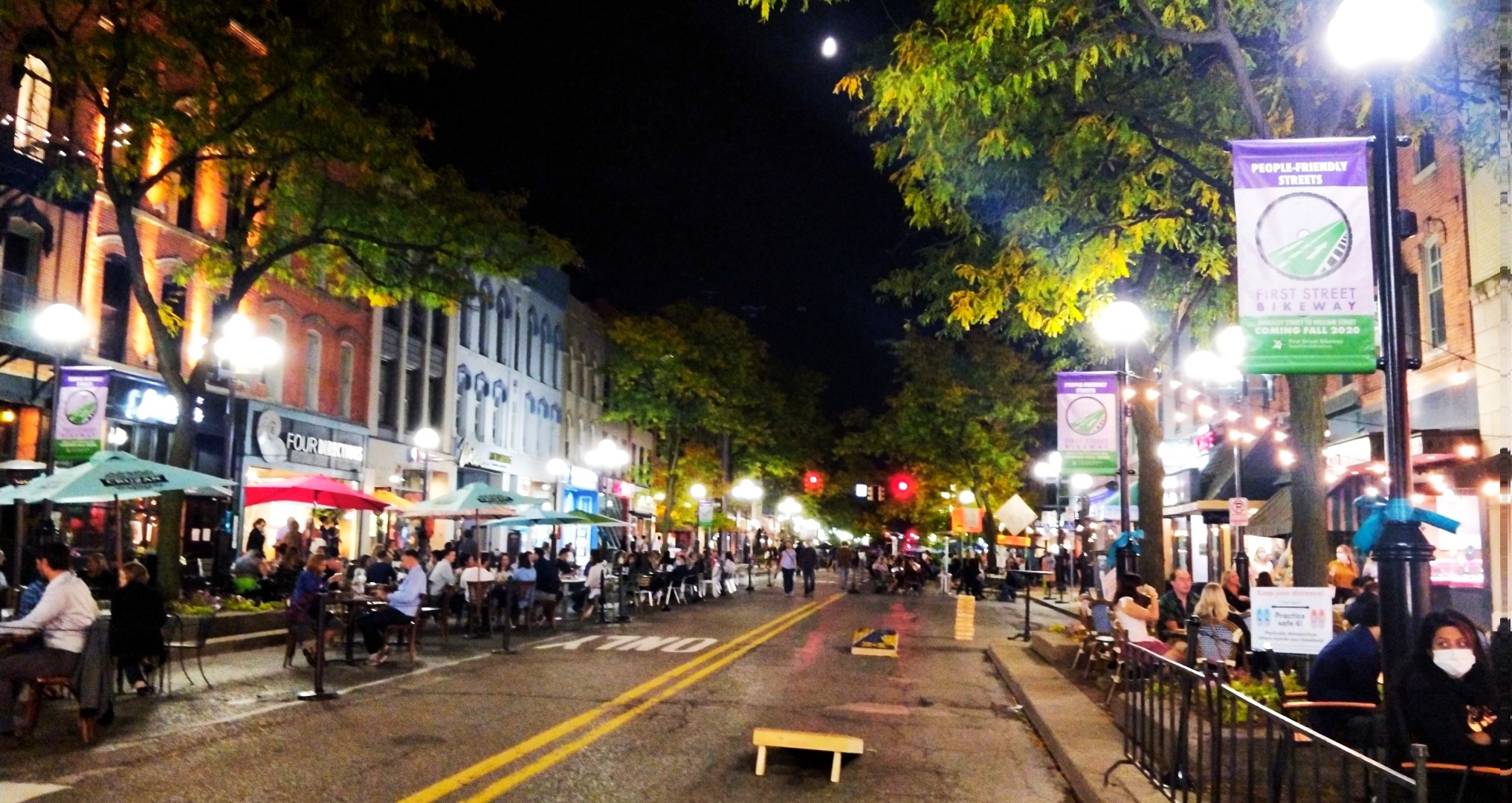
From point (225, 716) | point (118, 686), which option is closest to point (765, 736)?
point (225, 716)

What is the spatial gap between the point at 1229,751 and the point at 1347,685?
1.82m

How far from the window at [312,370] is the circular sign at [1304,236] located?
97.9 ft

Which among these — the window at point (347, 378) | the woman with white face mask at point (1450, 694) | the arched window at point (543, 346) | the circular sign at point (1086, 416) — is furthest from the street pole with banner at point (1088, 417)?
the arched window at point (543, 346)

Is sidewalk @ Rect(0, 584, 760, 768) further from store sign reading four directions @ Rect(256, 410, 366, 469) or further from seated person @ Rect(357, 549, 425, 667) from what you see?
store sign reading four directions @ Rect(256, 410, 366, 469)

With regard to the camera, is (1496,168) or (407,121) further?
(407,121)

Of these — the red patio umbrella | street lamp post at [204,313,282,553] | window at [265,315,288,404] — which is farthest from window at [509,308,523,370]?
the red patio umbrella

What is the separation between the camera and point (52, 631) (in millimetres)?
10195

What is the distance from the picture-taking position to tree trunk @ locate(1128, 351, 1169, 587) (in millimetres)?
18156

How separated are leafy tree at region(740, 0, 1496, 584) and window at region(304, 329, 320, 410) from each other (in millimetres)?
22172

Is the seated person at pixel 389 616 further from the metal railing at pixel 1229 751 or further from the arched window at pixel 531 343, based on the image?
the arched window at pixel 531 343

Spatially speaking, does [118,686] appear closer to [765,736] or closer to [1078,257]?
[765,736]

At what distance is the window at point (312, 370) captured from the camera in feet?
111

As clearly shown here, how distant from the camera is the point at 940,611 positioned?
116 feet

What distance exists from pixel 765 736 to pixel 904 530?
73.5 m
